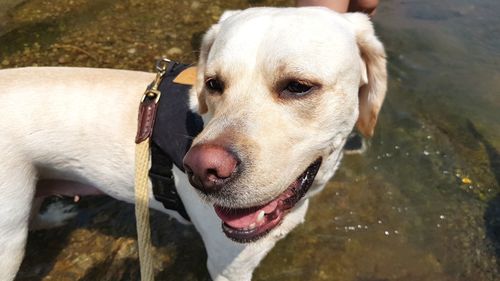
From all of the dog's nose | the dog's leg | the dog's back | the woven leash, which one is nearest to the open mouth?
the dog's nose

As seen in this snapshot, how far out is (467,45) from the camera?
17.5 ft

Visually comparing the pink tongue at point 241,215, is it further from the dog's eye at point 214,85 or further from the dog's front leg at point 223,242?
the dog's eye at point 214,85

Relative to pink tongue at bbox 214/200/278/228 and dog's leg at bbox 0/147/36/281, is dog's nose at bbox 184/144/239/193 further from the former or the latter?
dog's leg at bbox 0/147/36/281

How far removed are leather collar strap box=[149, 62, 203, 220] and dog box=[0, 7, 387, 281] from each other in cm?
6

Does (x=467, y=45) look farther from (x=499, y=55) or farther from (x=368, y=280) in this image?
(x=368, y=280)

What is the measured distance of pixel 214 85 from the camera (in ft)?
7.03

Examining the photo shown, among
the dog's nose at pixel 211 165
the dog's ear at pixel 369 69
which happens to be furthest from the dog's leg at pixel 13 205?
the dog's ear at pixel 369 69

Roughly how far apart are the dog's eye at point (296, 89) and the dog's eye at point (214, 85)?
33 cm

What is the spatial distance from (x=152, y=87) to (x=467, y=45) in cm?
435

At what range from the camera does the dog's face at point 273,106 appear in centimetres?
172

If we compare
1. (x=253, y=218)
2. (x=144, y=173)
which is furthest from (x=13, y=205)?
(x=253, y=218)

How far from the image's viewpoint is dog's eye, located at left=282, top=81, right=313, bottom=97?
6.39 ft

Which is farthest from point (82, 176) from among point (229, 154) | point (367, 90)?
point (367, 90)

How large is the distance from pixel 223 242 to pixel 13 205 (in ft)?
4.10
